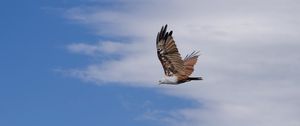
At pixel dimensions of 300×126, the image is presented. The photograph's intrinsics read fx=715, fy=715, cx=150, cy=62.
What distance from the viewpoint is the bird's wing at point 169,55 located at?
3975cm

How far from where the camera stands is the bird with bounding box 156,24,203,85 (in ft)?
131

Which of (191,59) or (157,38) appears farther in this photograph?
(191,59)

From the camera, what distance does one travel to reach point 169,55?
40.7 m

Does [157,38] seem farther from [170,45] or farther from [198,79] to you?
[198,79]

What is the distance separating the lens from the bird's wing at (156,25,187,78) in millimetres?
39750

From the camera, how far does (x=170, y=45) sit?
4006 centimetres

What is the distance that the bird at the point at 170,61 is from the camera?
39.9m

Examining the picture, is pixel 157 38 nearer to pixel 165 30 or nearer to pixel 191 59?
pixel 165 30

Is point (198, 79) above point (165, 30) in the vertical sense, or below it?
below

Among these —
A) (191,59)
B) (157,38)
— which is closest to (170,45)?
(157,38)

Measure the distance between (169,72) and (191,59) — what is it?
3.19 meters

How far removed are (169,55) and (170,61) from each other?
1.53ft

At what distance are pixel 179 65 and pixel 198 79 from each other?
214cm

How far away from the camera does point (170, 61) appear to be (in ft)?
135
